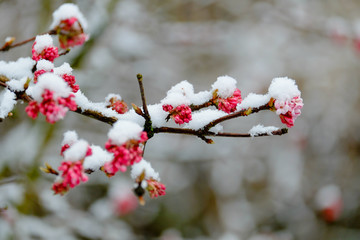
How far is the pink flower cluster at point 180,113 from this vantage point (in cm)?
114

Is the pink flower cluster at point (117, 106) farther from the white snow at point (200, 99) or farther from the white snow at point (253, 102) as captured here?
the white snow at point (253, 102)

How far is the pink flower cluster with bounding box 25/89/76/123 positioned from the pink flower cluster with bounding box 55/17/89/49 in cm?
36

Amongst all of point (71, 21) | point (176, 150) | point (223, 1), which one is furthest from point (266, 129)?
point (223, 1)

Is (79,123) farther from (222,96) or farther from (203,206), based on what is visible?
(222,96)

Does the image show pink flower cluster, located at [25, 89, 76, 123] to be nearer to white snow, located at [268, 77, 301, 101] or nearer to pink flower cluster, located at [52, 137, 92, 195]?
pink flower cluster, located at [52, 137, 92, 195]

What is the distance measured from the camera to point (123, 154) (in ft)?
3.20

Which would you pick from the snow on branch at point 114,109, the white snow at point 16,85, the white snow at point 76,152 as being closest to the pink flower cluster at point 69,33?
the snow on branch at point 114,109

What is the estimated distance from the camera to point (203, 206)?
6.29 m

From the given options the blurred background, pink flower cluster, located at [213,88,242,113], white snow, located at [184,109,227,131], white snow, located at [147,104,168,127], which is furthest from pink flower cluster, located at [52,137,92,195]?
the blurred background

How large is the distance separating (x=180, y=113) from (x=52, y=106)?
1.47ft

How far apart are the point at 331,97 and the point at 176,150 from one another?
12.9 ft

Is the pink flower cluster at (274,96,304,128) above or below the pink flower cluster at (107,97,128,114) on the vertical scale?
below

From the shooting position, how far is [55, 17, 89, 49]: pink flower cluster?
1234mm

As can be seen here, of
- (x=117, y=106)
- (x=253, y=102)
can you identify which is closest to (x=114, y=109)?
(x=117, y=106)
